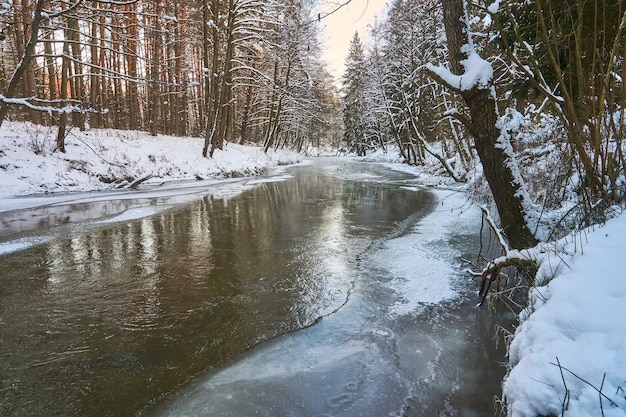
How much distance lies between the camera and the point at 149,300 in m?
4.14

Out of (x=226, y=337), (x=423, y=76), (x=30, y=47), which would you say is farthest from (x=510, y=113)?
(x=423, y=76)

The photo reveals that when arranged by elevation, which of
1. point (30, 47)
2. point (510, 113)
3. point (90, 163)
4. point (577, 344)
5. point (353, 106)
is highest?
point (353, 106)

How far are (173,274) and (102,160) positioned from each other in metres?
11.4

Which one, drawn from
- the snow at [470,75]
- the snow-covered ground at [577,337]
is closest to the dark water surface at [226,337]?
the snow-covered ground at [577,337]

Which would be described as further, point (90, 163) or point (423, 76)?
point (423, 76)

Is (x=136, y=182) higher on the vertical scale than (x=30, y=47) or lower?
lower

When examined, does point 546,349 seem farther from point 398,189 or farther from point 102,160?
point 102,160

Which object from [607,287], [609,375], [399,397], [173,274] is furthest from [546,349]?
[173,274]

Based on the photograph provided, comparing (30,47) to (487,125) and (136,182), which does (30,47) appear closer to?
(136,182)

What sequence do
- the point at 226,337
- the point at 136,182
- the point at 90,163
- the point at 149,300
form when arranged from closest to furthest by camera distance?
the point at 226,337 → the point at 149,300 → the point at 90,163 → the point at 136,182

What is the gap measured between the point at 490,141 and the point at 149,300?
4.49 meters

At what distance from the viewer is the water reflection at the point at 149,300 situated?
2.76 m

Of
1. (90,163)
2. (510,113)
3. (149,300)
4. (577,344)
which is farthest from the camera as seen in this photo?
(90,163)

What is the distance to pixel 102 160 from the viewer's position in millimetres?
14039
